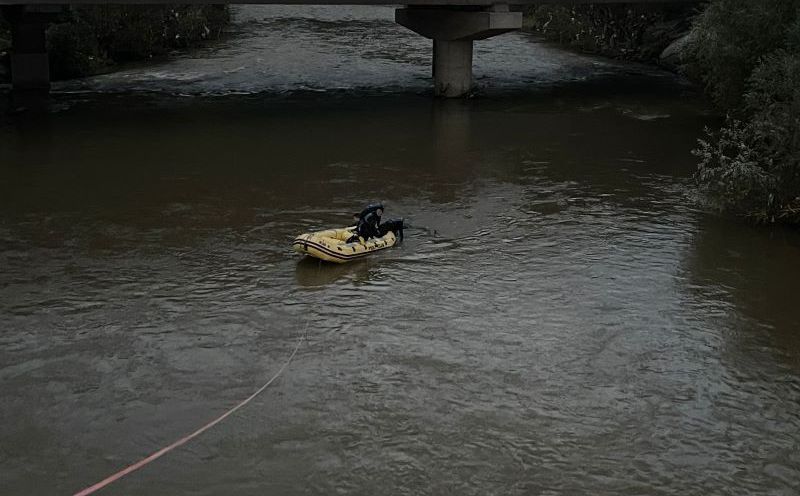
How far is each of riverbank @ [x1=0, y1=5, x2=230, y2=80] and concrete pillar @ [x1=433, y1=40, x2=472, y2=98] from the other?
577 inches

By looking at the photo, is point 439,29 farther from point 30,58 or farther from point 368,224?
point 368,224

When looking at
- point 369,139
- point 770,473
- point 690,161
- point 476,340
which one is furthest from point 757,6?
point 770,473

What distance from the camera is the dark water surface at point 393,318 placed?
37.1ft

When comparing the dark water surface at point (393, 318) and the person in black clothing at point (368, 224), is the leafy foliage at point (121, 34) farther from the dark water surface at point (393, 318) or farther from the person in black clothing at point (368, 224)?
the person in black clothing at point (368, 224)

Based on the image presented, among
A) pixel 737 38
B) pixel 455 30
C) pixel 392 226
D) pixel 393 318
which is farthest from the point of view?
pixel 455 30

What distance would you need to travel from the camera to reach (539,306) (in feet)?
51.6

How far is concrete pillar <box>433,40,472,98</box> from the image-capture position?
34375mm

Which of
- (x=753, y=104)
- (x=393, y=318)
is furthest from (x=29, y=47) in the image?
(x=393, y=318)

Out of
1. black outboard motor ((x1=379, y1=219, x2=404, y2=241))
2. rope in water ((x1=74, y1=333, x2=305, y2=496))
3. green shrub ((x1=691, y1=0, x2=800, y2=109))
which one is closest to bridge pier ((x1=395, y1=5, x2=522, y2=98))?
green shrub ((x1=691, y1=0, x2=800, y2=109))

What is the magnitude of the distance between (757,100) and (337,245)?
32.8 ft

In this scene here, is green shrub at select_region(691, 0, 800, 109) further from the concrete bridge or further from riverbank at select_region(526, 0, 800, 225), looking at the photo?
the concrete bridge

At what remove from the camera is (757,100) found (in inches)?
841

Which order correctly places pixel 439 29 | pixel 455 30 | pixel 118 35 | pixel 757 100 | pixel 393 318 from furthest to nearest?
pixel 118 35, pixel 439 29, pixel 455 30, pixel 757 100, pixel 393 318

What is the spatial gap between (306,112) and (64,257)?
1570 cm
